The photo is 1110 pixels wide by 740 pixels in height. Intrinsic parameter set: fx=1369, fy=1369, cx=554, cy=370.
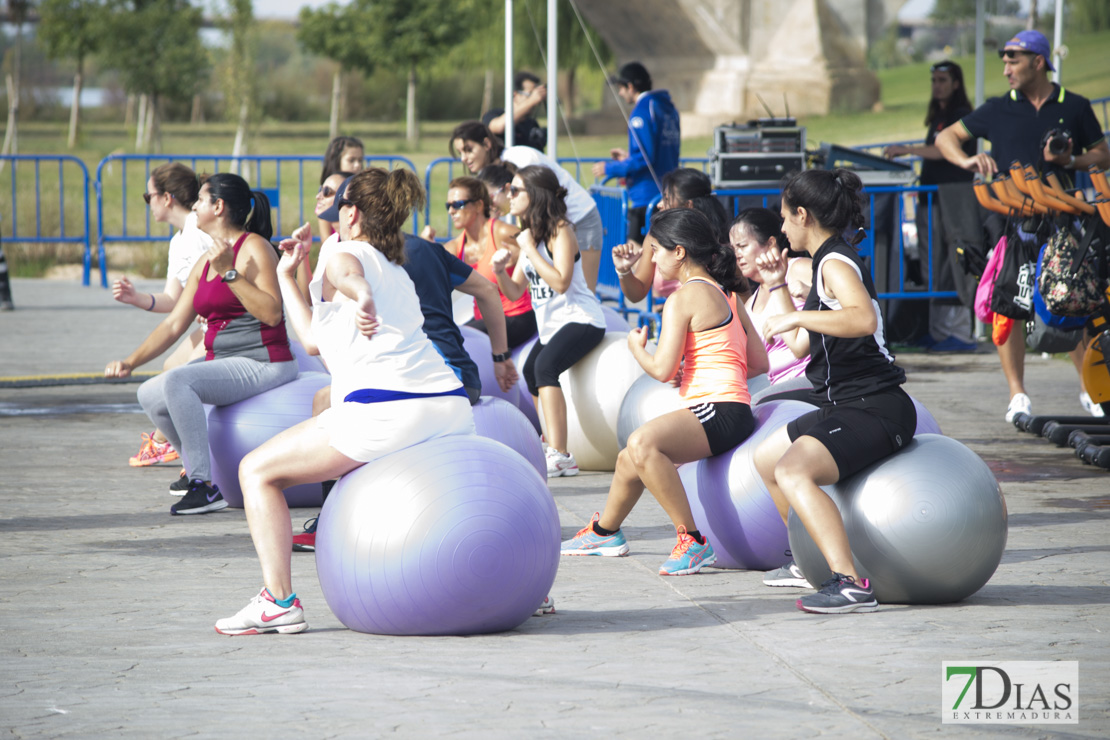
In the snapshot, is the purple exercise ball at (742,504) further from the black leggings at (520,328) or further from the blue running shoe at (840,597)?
the black leggings at (520,328)

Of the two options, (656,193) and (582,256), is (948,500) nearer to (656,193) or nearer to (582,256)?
(582,256)

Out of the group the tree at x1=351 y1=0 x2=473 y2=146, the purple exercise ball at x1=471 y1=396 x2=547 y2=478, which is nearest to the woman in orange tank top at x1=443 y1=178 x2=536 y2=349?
the purple exercise ball at x1=471 y1=396 x2=547 y2=478

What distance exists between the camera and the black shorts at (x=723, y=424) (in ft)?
18.8

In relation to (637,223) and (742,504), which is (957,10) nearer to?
(637,223)

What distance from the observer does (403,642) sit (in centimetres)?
471

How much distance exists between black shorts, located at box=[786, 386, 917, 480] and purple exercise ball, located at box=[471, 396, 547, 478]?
1663mm

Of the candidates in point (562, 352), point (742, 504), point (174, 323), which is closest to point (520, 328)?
point (562, 352)

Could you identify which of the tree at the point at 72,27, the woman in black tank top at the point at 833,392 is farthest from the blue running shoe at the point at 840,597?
the tree at the point at 72,27

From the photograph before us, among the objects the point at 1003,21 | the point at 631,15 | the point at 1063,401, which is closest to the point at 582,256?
the point at 1063,401

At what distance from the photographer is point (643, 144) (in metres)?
11.5

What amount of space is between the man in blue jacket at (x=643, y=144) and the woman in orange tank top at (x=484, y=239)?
2.84 m

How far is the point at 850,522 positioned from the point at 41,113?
199 feet

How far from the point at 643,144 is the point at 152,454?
201 inches

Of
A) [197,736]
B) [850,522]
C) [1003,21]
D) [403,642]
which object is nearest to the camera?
[197,736]
